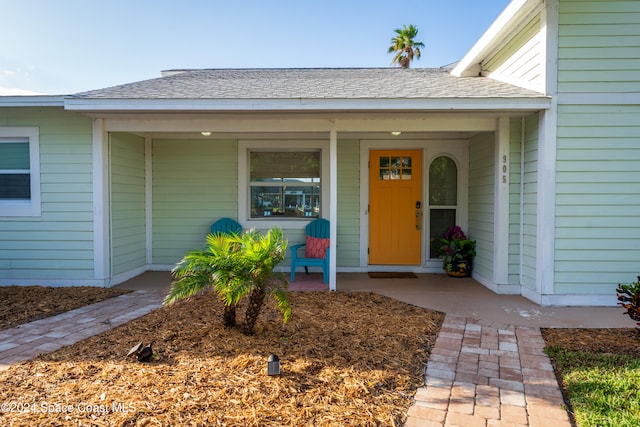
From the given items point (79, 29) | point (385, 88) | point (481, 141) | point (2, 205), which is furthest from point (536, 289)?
point (79, 29)

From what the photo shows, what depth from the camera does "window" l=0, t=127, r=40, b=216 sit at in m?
5.75

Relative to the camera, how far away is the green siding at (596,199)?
189 inches

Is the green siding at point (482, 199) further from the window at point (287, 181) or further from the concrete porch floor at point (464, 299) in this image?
the window at point (287, 181)

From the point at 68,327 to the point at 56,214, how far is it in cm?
244

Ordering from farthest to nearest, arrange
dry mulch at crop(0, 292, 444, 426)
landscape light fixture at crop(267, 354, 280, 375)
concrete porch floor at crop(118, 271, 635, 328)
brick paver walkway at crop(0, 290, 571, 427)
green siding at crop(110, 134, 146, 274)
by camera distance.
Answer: green siding at crop(110, 134, 146, 274)
concrete porch floor at crop(118, 271, 635, 328)
landscape light fixture at crop(267, 354, 280, 375)
brick paver walkway at crop(0, 290, 571, 427)
dry mulch at crop(0, 292, 444, 426)

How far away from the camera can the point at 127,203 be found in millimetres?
6410

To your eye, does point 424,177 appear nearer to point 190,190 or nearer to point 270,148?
point 270,148

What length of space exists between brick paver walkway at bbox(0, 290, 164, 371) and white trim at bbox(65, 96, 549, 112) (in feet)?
7.87

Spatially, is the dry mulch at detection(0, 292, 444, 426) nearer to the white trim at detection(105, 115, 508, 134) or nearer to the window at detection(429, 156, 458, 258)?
the white trim at detection(105, 115, 508, 134)

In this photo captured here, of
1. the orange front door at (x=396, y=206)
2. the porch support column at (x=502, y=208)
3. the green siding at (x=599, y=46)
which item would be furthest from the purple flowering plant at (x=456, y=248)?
the green siding at (x=599, y=46)

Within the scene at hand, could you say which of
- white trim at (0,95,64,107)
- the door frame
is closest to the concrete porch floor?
the door frame

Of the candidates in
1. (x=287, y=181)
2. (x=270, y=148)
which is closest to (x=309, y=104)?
(x=270, y=148)

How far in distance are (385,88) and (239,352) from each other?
13.3 ft

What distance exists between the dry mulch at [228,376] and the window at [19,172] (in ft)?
10.4
